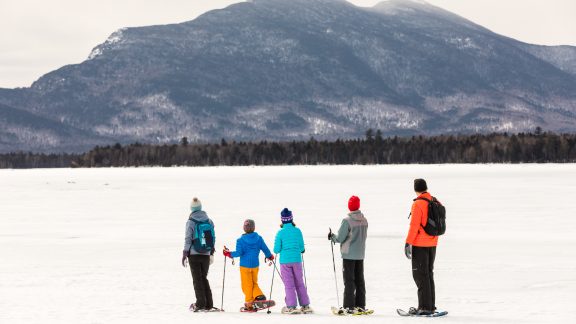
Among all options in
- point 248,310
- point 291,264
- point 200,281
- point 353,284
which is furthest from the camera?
point 200,281

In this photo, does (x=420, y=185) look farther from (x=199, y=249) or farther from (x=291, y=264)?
(x=199, y=249)

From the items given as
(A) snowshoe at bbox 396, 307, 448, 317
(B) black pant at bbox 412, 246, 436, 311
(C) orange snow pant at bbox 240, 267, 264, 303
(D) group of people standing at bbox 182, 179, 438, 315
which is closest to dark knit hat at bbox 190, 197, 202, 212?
(D) group of people standing at bbox 182, 179, 438, 315

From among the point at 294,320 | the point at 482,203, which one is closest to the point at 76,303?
the point at 294,320

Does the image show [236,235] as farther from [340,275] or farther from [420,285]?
[420,285]

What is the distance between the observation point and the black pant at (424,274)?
14492 millimetres

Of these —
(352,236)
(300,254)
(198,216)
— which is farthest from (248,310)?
(352,236)

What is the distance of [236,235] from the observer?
28609 millimetres

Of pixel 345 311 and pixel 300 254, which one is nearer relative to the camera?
pixel 345 311

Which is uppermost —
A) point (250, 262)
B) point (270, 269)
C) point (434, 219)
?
point (434, 219)

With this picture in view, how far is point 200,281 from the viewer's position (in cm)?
1530

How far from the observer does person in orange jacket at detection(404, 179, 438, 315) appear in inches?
561

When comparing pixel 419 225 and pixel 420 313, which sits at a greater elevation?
pixel 419 225

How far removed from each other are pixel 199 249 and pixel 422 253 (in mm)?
3618

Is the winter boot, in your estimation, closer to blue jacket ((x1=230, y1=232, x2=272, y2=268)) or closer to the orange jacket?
the orange jacket
